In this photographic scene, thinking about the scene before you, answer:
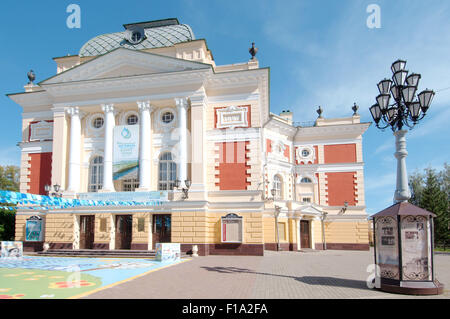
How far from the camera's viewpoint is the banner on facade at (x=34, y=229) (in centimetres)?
2428

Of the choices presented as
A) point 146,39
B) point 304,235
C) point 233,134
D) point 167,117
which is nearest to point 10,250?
point 167,117

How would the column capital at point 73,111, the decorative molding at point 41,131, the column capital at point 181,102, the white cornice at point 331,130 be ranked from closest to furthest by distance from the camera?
the column capital at point 181,102, the column capital at point 73,111, the decorative molding at point 41,131, the white cornice at point 331,130

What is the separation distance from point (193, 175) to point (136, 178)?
4026 millimetres

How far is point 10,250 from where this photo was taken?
19.6m

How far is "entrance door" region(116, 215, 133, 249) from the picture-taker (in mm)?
23422

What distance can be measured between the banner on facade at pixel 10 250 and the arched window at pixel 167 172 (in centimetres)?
861

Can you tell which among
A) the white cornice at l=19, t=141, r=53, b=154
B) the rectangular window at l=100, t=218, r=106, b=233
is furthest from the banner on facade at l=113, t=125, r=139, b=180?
the white cornice at l=19, t=141, r=53, b=154

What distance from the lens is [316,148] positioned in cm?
3338

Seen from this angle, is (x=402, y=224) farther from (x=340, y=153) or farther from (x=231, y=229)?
(x=340, y=153)

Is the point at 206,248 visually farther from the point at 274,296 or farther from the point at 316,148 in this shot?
the point at 316,148

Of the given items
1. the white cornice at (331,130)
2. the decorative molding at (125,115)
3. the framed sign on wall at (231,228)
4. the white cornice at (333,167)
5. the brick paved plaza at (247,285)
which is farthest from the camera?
the white cornice at (331,130)

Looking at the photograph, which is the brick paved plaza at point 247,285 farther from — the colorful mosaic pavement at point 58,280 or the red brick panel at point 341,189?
the red brick panel at point 341,189

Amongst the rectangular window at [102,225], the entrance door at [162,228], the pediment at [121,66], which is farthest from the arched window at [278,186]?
the rectangular window at [102,225]
